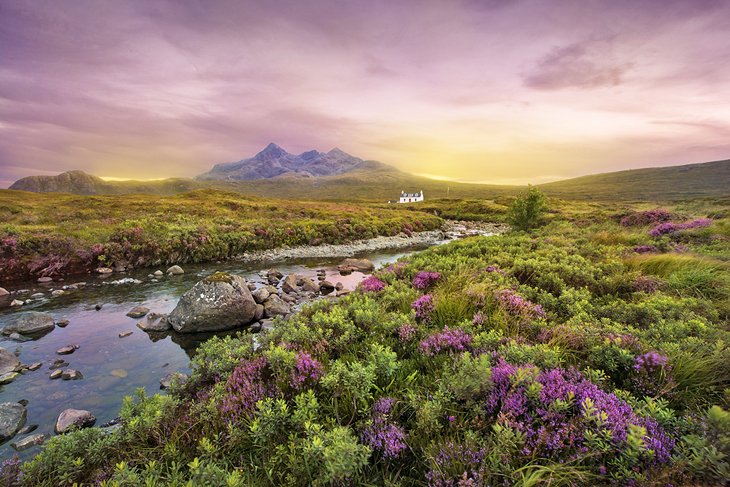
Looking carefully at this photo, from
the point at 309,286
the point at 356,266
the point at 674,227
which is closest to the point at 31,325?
the point at 309,286

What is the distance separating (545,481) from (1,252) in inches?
1115

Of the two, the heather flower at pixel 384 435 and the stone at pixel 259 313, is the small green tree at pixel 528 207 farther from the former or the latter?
the heather flower at pixel 384 435

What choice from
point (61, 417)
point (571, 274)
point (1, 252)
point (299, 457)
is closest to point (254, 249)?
point (1, 252)

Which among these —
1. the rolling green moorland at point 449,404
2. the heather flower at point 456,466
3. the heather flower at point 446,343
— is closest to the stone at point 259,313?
the rolling green moorland at point 449,404

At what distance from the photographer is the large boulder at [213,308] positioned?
12.0 metres

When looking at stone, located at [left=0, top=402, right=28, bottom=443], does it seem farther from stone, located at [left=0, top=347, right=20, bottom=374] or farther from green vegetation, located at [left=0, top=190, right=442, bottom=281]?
green vegetation, located at [left=0, top=190, right=442, bottom=281]

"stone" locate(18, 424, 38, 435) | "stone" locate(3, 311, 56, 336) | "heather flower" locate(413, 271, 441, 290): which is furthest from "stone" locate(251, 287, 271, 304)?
"stone" locate(18, 424, 38, 435)

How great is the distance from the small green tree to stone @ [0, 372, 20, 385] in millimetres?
28176

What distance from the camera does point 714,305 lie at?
7141mm

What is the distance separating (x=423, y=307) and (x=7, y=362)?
37.9 feet

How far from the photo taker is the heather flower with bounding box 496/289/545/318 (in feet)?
21.9

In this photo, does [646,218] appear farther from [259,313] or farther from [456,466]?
[456,466]

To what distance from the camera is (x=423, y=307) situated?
24.2 feet

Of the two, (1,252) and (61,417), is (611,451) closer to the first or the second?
(61,417)
